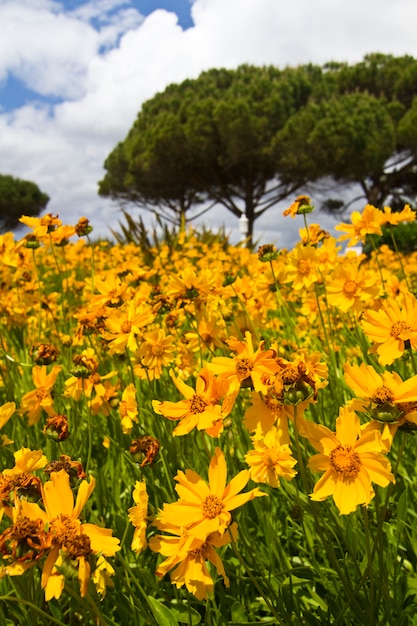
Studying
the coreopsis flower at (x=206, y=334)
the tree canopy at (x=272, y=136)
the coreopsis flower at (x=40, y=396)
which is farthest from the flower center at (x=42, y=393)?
the tree canopy at (x=272, y=136)

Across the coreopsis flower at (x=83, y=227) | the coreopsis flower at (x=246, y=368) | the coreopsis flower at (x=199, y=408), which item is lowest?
the coreopsis flower at (x=199, y=408)

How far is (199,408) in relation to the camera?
2.68 ft

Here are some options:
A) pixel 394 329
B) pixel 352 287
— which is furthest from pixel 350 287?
pixel 394 329

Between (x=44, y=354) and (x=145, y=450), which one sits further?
(x=44, y=354)

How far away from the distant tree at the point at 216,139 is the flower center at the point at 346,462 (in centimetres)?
1706

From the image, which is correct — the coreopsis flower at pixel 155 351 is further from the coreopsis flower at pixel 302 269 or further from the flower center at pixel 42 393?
the coreopsis flower at pixel 302 269

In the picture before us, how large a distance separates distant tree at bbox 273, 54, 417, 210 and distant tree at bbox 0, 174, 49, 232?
51.5 feet

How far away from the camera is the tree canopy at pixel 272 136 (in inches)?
681

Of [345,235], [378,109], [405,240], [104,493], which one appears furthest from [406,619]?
[378,109]

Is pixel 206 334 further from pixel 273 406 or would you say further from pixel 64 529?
pixel 64 529

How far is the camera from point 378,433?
0.67 meters

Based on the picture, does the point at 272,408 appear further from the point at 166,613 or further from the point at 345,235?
the point at 345,235

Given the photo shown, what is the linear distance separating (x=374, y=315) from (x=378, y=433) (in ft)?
1.09

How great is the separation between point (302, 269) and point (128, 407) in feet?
2.23
